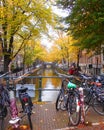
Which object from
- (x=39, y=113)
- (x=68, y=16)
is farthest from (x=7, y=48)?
(x=39, y=113)

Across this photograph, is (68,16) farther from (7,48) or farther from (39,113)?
(7,48)

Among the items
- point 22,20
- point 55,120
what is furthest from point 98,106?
point 22,20

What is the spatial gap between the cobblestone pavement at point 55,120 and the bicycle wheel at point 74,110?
0.18 meters

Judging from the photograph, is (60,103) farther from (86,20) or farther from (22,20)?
(22,20)

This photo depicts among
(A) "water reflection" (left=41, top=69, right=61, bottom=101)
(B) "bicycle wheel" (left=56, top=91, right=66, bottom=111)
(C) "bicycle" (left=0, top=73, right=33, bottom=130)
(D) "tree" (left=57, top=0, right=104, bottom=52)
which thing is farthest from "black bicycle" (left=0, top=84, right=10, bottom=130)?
(D) "tree" (left=57, top=0, right=104, bottom=52)

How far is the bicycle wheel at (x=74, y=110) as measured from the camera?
7674 millimetres

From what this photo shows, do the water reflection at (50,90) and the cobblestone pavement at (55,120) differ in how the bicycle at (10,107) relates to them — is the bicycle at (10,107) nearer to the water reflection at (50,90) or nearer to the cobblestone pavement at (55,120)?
the cobblestone pavement at (55,120)

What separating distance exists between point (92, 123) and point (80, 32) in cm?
826

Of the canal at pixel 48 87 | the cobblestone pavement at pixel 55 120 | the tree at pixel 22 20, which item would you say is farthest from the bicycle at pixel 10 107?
the tree at pixel 22 20

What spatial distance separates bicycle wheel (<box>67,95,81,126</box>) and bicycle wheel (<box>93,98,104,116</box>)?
3.35ft

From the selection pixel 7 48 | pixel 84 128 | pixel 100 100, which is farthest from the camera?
pixel 7 48

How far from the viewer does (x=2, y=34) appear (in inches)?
958

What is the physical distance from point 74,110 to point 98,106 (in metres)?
1.23

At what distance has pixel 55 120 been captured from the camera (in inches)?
335
